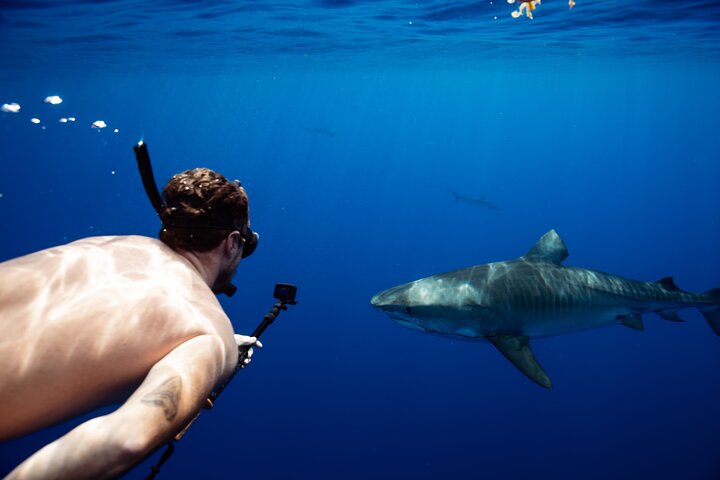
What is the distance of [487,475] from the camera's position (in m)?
12.8

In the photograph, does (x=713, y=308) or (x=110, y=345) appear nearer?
(x=110, y=345)

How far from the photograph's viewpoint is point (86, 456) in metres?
1.24

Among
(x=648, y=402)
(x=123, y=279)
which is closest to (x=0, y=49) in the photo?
(x=123, y=279)

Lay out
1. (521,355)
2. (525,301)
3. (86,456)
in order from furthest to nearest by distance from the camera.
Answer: (525,301) < (521,355) < (86,456)

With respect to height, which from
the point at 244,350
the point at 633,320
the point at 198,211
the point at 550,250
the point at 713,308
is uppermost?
the point at 198,211

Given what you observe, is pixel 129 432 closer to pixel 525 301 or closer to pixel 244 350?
pixel 244 350

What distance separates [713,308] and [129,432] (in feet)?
30.5

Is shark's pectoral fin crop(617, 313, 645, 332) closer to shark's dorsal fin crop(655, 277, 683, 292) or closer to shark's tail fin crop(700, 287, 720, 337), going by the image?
shark's dorsal fin crop(655, 277, 683, 292)

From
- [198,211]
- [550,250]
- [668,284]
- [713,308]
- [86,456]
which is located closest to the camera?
[86,456]

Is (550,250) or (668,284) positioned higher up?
(550,250)

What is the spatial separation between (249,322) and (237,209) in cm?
2611

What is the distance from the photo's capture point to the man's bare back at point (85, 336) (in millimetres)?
1773

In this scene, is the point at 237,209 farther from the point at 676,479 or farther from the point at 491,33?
the point at 491,33


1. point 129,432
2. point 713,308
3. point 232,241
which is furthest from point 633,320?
point 129,432
